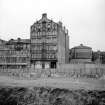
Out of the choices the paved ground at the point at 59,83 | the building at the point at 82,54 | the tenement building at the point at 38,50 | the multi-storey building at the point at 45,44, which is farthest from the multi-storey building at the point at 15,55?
the building at the point at 82,54

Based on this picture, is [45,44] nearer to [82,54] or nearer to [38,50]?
[38,50]

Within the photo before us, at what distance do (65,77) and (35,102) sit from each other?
37.2 ft

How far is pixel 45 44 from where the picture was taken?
5328 cm

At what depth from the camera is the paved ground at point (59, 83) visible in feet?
110

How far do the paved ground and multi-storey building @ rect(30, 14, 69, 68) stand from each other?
1396 cm

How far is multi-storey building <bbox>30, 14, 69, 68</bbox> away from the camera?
52750 millimetres

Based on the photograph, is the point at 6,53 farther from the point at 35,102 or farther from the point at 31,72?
the point at 35,102

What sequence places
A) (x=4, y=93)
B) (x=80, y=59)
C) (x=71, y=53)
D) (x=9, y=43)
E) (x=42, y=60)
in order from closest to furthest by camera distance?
1. (x=4, y=93)
2. (x=42, y=60)
3. (x=9, y=43)
4. (x=80, y=59)
5. (x=71, y=53)

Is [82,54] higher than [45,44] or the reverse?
the reverse

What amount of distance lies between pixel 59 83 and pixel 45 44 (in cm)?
1941

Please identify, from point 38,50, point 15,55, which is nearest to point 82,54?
point 38,50

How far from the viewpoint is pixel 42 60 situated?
53.0 meters

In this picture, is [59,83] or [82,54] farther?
[82,54]


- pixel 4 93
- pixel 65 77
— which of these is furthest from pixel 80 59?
pixel 4 93
